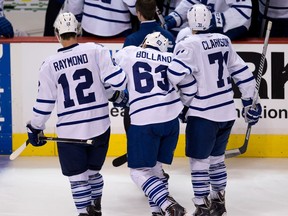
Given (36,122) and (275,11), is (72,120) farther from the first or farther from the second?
(275,11)

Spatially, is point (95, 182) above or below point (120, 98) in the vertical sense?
below

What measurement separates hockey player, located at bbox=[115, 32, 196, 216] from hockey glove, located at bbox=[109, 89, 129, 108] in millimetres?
149

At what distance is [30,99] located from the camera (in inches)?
260

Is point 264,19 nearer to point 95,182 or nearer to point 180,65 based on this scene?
point 180,65

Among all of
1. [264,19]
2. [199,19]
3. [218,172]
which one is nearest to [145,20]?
[199,19]

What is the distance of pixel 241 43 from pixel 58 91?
2.02 m

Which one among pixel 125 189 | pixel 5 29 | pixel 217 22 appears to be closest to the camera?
pixel 125 189

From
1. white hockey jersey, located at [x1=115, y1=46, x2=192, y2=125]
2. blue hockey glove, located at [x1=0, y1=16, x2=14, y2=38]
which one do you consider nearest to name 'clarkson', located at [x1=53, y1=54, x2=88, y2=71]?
white hockey jersey, located at [x1=115, y1=46, x2=192, y2=125]

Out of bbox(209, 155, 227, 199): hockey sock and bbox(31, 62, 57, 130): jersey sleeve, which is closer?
bbox(31, 62, 57, 130): jersey sleeve

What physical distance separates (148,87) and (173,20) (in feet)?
5.46

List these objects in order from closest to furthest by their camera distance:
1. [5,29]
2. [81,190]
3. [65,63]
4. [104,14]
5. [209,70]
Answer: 1. [65,63]
2. [81,190]
3. [209,70]
4. [104,14]
5. [5,29]

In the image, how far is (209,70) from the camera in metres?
4.96

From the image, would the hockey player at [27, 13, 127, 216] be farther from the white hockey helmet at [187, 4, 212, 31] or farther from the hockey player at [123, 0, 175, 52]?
the hockey player at [123, 0, 175, 52]

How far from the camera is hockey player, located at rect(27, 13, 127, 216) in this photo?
4.76m
